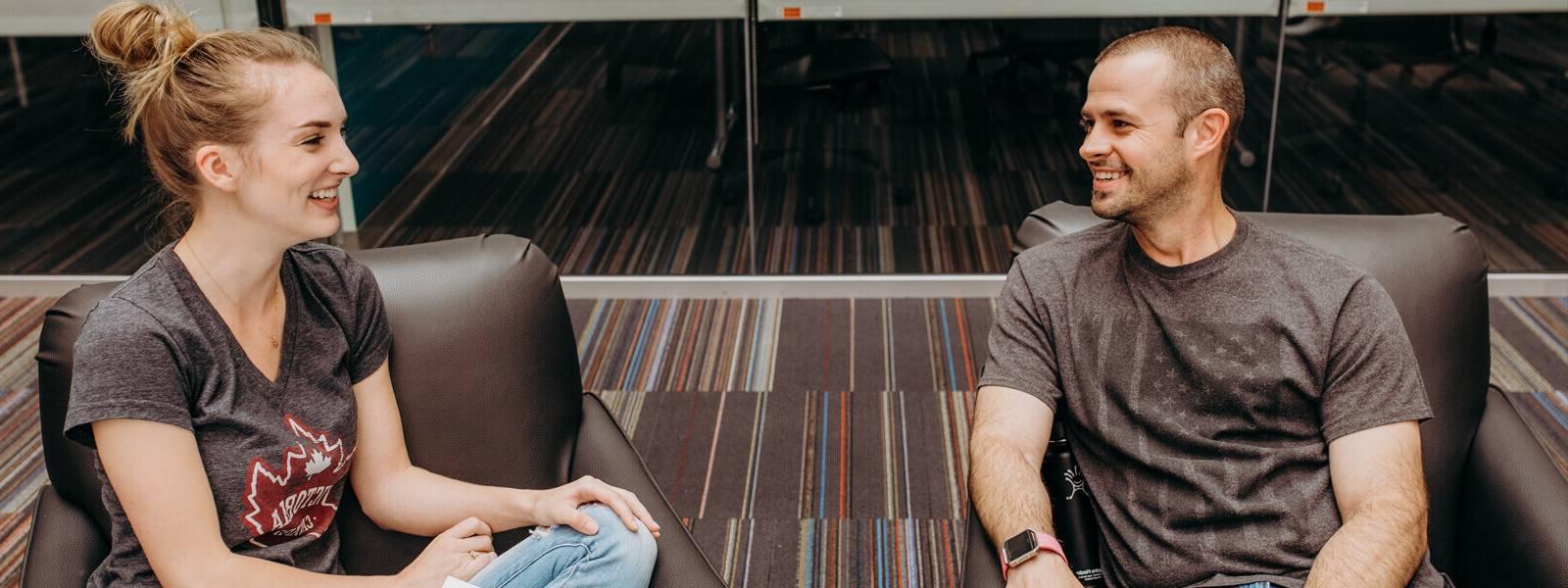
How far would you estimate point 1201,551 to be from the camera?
173cm

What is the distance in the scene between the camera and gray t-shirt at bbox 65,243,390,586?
4.75 feet

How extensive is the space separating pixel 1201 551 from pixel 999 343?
388mm

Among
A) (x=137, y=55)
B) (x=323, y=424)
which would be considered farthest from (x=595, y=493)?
(x=137, y=55)

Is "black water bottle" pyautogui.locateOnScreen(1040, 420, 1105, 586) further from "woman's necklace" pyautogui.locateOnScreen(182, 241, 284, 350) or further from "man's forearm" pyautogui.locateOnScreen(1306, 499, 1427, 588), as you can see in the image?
"woman's necklace" pyautogui.locateOnScreen(182, 241, 284, 350)

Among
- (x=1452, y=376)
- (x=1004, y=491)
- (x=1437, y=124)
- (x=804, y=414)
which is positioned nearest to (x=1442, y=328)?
(x=1452, y=376)

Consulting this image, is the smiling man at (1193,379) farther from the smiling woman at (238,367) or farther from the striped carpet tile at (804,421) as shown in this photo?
the striped carpet tile at (804,421)

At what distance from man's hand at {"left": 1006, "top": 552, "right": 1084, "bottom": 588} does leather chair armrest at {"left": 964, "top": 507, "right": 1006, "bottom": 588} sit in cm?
2

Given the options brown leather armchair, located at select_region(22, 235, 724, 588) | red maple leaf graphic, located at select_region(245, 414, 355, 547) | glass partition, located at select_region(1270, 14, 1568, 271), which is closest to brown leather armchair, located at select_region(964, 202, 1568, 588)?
brown leather armchair, located at select_region(22, 235, 724, 588)

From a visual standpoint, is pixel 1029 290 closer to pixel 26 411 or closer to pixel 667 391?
pixel 667 391

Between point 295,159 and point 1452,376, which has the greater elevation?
point 295,159

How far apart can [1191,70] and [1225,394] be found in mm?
436

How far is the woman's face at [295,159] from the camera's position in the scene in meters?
1.53

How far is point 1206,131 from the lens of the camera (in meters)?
1.81

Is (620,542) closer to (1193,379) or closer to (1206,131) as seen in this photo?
(1193,379)
